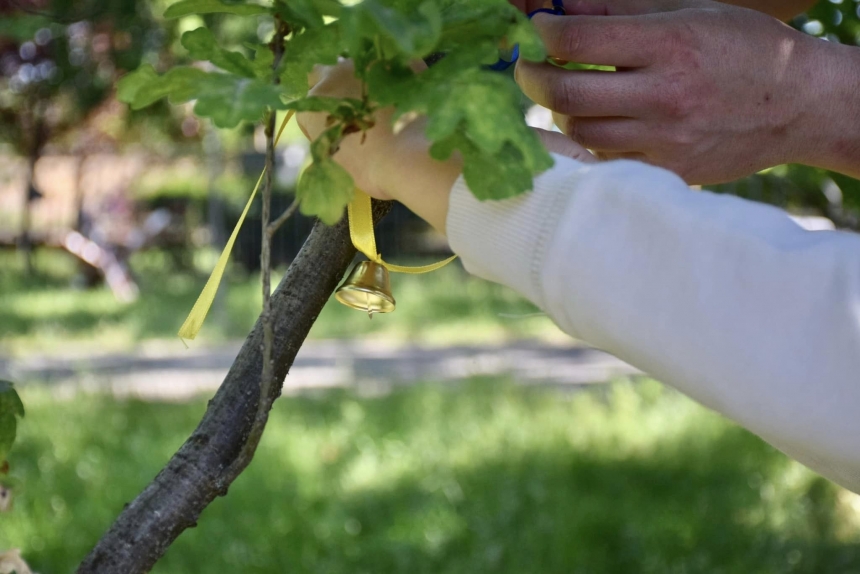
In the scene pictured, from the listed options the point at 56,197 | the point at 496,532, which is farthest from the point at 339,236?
the point at 56,197

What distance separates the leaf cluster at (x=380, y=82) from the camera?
2.06 feet

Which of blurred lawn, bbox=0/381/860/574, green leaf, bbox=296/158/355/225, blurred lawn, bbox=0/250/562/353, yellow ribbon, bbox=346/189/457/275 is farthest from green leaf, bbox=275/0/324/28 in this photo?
blurred lawn, bbox=0/250/562/353

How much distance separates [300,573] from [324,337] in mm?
3847

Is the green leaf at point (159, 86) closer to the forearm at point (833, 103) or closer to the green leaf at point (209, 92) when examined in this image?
the green leaf at point (209, 92)

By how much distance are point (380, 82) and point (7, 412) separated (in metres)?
0.63

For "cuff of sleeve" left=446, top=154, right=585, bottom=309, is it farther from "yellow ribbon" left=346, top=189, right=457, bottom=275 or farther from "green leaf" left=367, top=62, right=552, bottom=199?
"yellow ribbon" left=346, top=189, right=457, bottom=275

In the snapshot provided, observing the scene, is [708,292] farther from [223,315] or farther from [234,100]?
[223,315]

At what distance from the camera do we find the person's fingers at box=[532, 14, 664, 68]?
975 millimetres

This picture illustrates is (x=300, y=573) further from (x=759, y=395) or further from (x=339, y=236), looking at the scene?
(x=759, y=395)

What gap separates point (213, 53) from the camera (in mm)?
697

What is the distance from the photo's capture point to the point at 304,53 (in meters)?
0.69

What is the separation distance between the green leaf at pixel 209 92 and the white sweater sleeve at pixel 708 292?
22 cm

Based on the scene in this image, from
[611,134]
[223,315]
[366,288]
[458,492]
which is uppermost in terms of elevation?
[611,134]

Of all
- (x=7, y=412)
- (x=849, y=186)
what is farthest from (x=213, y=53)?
(x=849, y=186)
